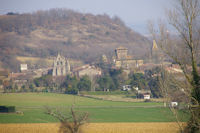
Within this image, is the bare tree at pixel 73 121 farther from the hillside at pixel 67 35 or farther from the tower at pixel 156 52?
the hillside at pixel 67 35

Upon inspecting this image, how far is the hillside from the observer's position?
114875 mm

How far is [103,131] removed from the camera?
1599 cm

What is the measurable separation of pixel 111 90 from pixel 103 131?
2707cm

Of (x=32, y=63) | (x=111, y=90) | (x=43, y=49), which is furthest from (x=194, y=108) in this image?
(x=43, y=49)

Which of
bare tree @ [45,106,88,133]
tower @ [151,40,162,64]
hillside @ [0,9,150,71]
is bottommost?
bare tree @ [45,106,88,133]

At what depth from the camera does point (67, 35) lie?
144m

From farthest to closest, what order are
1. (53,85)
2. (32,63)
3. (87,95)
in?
(32,63) < (53,85) < (87,95)

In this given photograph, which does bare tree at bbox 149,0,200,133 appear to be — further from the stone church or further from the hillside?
the hillside

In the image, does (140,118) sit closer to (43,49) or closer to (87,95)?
(87,95)

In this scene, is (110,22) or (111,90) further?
(110,22)

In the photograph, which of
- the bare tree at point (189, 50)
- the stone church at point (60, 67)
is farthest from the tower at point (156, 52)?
the stone church at point (60, 67)

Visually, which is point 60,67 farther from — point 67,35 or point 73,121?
point 73,121

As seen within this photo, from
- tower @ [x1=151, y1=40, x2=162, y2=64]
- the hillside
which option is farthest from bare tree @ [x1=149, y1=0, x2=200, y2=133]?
the hillside

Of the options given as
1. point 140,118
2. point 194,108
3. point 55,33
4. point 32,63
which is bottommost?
point 140,118
